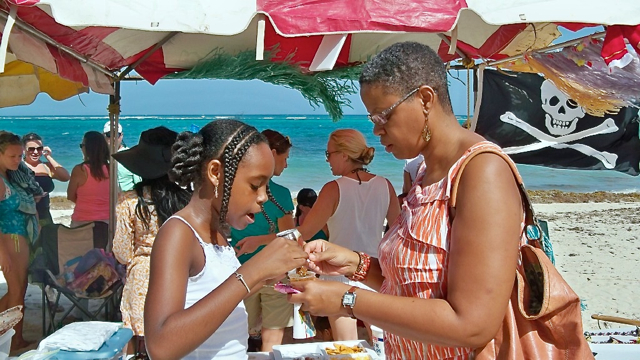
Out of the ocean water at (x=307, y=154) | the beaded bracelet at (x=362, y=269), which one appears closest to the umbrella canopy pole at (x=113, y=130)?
the ocean water at (x=307, y=154)

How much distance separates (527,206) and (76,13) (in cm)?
207

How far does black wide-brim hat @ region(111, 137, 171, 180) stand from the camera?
11.3ft

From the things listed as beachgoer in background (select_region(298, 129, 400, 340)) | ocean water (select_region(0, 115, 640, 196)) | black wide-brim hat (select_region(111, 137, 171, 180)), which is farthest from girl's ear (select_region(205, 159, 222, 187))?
ocean water (select_region(0, 115, 640, 196))

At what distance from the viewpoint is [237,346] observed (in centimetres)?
187

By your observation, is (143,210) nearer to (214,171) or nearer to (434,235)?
(214,171)

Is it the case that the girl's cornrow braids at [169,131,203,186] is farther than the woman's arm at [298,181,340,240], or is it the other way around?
the woman's arm at [298,181,340,240]

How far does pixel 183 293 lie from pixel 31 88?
16.0 ft

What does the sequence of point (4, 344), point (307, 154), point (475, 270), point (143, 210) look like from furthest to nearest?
point (307, 154), point (143, 210), point (4, 344), point (475, 270)

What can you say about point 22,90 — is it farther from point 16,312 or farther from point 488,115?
point 488,115

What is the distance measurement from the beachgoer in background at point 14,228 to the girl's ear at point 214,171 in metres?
3.92

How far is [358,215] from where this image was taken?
13.2 feet

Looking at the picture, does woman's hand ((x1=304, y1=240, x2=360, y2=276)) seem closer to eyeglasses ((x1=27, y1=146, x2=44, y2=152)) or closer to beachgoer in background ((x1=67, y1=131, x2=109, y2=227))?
beachgoer in background ((x1=67, y1=131, x2=109, y2=227))

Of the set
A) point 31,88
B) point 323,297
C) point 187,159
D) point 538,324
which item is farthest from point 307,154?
point 538,324

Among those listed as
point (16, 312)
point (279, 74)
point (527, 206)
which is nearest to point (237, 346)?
point (527, 206)
